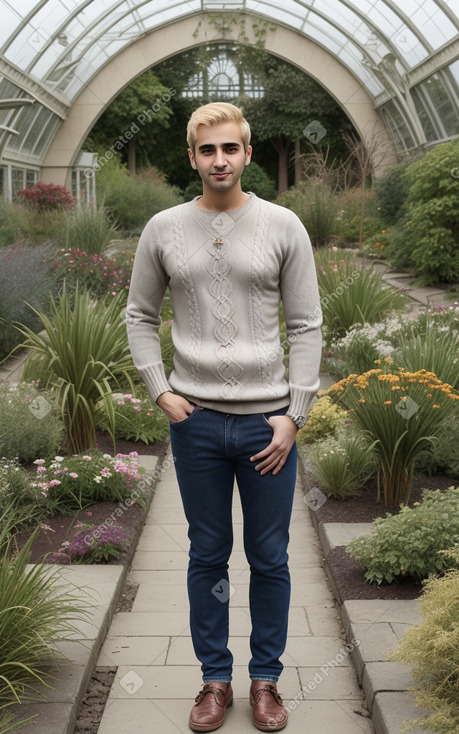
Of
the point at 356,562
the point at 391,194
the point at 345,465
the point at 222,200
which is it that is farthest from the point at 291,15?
the point at 222,200

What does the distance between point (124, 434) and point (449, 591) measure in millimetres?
3452

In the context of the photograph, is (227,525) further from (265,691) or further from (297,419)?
(265,691)

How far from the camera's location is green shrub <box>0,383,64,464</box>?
4828mm

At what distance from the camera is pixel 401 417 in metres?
4.29

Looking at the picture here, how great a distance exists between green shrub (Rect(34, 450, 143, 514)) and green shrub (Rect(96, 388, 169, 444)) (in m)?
0.97

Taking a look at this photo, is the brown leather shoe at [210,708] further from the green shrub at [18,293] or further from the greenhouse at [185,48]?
the greenhouse at [185,48]

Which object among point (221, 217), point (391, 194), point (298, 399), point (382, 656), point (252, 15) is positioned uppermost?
point (252, 15)

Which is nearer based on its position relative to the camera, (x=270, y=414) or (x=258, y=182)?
(x=270, y=414)

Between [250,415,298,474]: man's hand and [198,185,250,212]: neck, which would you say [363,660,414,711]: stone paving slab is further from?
[198,185,250,212]: neck

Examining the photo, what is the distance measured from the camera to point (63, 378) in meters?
5.29

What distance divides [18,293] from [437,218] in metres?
6.49

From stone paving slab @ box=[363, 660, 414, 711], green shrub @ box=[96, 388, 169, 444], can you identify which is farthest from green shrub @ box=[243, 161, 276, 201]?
stone paving slab @ box=[363, 660, 414, 711]

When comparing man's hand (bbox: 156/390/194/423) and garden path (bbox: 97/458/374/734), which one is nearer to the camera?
man's hand (bbox: 156/390/194/423)

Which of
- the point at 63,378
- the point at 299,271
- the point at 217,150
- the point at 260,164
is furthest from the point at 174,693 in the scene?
the point at 260,164
